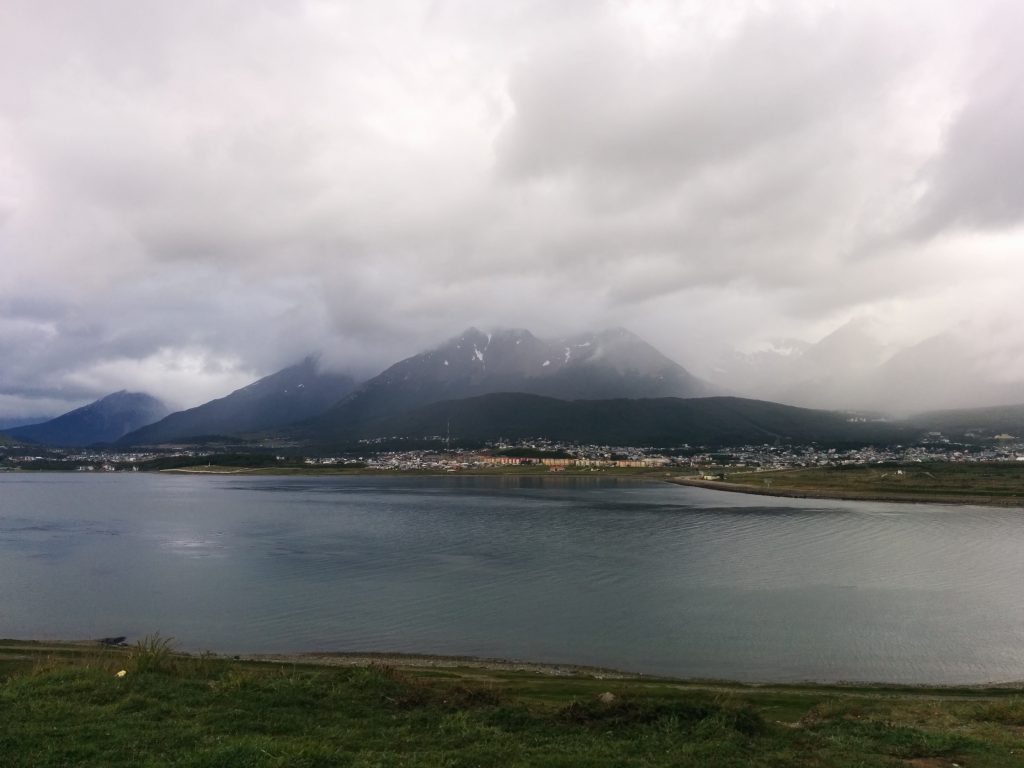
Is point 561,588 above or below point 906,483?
above

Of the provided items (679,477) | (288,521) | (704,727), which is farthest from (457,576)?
(679,477)

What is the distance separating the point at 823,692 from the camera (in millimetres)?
17969

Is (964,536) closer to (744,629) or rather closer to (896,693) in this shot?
(744,629)

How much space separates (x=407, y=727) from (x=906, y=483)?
376 feet

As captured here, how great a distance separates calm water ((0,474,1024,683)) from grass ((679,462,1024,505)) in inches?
965

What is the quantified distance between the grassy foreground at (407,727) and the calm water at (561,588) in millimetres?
11328

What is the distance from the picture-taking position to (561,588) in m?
34.7

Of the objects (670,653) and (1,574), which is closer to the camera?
(670,653)

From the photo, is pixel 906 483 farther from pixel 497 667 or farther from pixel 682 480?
pixel 497 667

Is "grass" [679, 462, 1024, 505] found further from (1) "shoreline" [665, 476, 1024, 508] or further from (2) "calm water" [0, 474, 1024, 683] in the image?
(2) "calm water" [0, 474, 1024, 683]

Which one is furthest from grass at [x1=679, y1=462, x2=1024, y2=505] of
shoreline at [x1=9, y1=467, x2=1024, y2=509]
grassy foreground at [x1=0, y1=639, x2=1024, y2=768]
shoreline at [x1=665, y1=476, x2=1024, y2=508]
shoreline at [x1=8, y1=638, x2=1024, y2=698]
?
grassy foreground at [x1=0, y1=639, x2=1024, y2=768]

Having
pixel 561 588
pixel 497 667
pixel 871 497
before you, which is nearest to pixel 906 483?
pixel 871 497

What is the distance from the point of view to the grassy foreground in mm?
8602

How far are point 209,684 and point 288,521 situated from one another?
5639 cm
